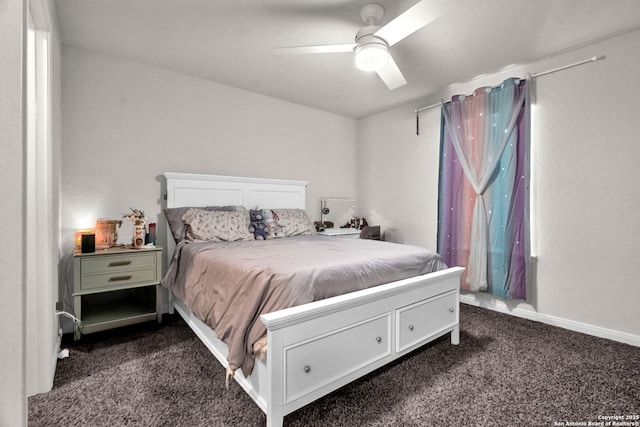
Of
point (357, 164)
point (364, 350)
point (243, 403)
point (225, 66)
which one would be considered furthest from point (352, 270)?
point (357, 164)

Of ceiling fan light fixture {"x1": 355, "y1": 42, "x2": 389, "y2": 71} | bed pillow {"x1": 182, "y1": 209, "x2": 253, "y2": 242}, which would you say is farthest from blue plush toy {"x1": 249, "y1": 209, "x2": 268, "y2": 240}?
ceiling fan light fixture {"x1": 355, "y1": 42, "x2": 389, "y2": 71}

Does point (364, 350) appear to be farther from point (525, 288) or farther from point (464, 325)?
point (525, 288)

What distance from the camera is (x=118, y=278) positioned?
242cm

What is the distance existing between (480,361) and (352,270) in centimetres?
114

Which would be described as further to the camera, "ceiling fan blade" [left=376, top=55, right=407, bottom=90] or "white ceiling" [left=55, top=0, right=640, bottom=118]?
"ceiling fan blade" [left=376, top=55, right=407, bottom=90]

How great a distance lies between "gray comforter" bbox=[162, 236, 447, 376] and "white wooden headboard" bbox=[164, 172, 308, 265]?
661mm

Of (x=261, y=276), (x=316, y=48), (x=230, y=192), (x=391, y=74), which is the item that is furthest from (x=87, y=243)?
(x=391, y=74)

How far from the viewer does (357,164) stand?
4.71 m

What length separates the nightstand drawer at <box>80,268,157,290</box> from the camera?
7.54ft

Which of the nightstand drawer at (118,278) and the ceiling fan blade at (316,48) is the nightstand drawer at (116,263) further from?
the ceiling fan blade at (316,48)

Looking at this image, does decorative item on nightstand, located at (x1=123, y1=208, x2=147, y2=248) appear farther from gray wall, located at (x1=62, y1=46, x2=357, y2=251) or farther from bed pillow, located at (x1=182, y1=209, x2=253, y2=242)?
bed pillow, located at (x1=182, y1=209, x2=253, y2=242)

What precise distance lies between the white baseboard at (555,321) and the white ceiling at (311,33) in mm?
2354

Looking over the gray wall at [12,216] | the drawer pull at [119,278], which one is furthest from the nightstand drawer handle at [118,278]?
the gray wall at [12,216]

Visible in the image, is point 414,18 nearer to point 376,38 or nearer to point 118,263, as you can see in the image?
point 376,38
